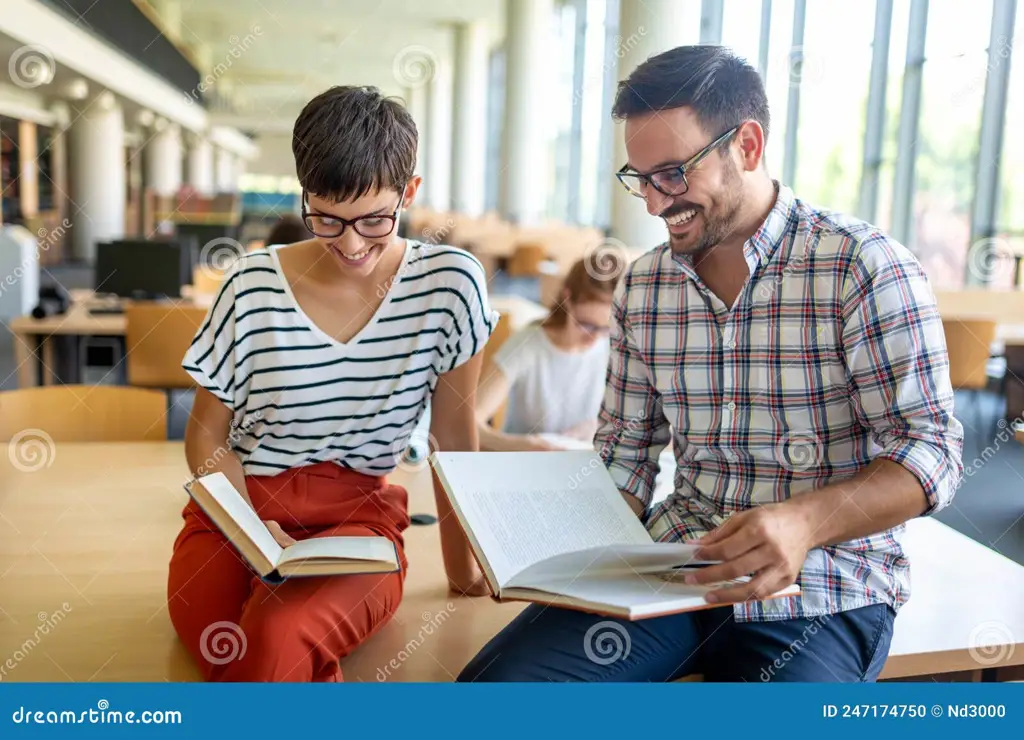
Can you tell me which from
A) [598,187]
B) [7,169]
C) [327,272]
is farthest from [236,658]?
[7,169]

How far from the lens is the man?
4.16 feet

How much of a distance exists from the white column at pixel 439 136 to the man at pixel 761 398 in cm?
1725

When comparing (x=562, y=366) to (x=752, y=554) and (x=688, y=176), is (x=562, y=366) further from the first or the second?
(x=752, y=554)

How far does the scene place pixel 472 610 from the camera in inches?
57.6

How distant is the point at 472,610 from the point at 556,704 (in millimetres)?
447

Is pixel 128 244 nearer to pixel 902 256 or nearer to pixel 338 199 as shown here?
pixel 338 199

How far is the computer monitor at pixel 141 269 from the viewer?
4758 millimetres

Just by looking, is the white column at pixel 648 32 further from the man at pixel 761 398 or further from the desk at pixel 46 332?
the man at pixel 761 398

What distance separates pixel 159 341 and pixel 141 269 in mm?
995

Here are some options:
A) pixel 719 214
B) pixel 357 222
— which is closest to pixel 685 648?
pixel 719 214

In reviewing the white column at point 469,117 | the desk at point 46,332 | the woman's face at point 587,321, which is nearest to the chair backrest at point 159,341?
the desk at point 46,332

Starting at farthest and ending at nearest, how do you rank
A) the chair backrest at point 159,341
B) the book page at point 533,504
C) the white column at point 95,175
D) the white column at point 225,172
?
1. the white column at point 225,172
2. the white column at point 95,175
3. the chair backrest at point 159,341
4. the book page at point 533,504

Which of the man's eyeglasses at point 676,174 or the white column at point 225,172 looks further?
the white column at point 225,172

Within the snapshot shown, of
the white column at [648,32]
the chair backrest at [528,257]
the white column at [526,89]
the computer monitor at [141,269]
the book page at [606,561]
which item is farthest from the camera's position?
the white column at [526,89]
